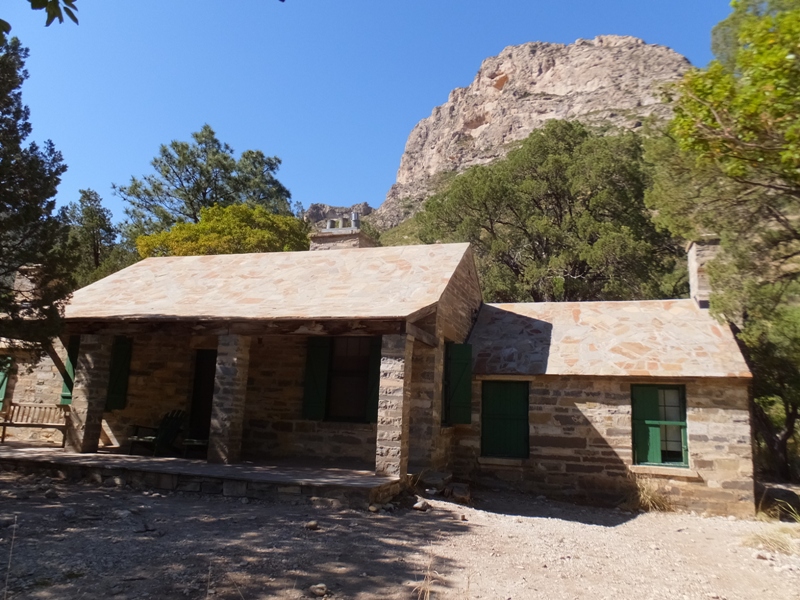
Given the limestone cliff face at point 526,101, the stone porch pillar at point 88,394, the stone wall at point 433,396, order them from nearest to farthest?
the stone wall at point 433,396
the stone porch pillar at point 88,394
the limestone cliff face at point 526,101

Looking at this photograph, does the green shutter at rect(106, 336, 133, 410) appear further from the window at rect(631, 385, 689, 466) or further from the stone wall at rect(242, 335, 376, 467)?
the window at rect(631, 385, 689, 466)

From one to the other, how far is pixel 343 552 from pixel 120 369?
24.3ft

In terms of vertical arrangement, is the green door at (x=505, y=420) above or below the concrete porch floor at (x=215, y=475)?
above

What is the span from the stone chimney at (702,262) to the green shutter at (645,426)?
112 inches

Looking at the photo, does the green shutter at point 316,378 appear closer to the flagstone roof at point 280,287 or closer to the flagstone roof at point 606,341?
the flagstone roof at point 280,287

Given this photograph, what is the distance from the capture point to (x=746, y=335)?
11.8m

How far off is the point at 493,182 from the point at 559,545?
55.4 feet

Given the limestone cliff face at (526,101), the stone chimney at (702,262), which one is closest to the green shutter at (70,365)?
the stone chimney at (702,262)

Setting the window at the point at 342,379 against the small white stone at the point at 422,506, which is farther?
the window at the point at 342,379

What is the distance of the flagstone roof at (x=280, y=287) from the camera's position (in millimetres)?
8953

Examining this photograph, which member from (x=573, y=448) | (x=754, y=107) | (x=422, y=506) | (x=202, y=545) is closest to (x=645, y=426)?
(x=573, y=448)

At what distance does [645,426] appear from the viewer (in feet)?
31.5

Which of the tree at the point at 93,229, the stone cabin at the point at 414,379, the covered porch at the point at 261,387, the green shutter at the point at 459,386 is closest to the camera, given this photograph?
the covered porch at the point at 261,387

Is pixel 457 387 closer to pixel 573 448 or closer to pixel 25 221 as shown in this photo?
pixel 573 448
